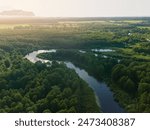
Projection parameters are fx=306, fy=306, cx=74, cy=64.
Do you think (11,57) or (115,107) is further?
(11,57)

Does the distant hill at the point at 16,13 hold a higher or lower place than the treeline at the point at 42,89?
higher

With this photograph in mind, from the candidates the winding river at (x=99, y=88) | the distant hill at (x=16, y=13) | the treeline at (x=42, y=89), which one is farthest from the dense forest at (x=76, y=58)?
the distant hill at (x=16, y=13)

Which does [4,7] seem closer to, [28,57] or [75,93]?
[28,57]

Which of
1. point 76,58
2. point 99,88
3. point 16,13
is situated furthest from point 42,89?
point 16,13

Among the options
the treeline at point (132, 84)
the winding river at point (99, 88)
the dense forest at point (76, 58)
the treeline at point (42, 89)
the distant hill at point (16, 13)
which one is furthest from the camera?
the distant hill at point (16, 13)

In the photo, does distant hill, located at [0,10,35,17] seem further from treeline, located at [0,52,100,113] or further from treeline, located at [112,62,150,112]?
treeline, located at [112,62,150,112]

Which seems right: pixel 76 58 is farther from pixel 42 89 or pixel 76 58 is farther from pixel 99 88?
pixel 42 89

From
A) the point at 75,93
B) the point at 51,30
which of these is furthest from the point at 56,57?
the point at 75,93

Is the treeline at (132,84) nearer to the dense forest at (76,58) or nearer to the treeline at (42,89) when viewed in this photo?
the dense forest at (76,58)
